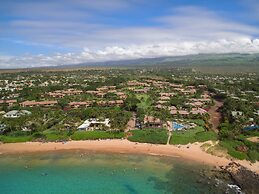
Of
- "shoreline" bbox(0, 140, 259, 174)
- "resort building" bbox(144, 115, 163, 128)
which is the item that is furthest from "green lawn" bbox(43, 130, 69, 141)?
"resort building" bbox(144, 115, 163, 128)

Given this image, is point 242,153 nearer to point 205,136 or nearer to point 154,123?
point 205,136

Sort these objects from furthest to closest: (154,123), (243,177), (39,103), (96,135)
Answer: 1. (39,103)
2. (154,123)
3. (96,135)
4. (243,177)

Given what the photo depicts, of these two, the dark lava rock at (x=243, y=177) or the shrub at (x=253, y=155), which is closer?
the dark lava rock at (x=243, y=177)

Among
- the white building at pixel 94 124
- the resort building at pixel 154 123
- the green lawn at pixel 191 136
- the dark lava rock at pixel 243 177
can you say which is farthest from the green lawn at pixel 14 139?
the dark lava rock at pixel 243 177

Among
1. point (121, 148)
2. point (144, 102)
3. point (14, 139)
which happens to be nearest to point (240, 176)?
point (121, 148)

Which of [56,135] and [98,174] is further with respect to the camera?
[56,135]

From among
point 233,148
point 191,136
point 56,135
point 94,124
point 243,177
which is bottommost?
point 243,177

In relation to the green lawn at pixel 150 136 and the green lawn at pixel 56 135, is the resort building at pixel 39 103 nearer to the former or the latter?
the green lawn at pixel 56 135
